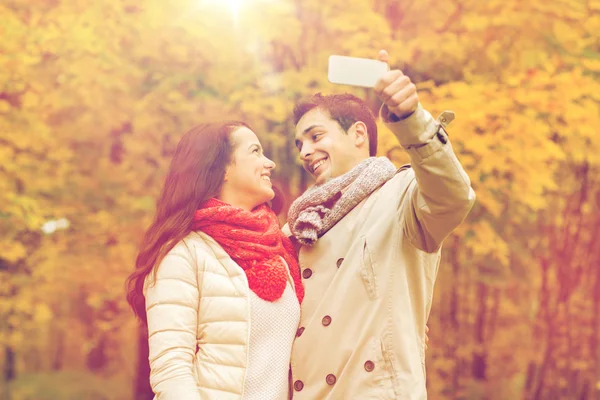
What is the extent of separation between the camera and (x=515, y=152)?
5730mm

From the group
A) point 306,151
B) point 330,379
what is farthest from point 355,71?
point 330,379

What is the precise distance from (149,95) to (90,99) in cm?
63

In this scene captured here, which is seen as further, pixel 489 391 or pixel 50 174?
pixel 489 391

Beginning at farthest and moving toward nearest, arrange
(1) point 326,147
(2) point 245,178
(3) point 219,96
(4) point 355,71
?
(3) point 219,96, (1) point 326,147, (2) point 245,178, (4) point 355,71

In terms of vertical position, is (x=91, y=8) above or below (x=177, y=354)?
above

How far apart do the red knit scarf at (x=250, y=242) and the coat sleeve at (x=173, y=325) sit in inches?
6.2

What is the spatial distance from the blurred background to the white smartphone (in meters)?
3.62

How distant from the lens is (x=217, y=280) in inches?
93.7

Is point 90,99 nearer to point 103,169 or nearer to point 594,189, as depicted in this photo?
point 103,169

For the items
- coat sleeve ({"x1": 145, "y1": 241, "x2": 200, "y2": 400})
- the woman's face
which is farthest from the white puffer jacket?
the woman's face

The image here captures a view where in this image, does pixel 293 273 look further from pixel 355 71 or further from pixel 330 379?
pixel 355 71

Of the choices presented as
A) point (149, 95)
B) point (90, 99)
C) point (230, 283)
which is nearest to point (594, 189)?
point (149, 95)

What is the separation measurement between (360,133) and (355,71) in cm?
113

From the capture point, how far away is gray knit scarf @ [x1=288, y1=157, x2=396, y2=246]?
269 cm
